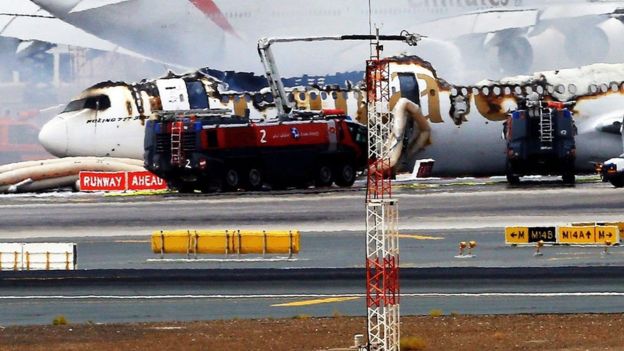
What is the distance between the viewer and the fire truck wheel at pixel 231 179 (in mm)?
78500

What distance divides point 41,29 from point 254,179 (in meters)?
27.6

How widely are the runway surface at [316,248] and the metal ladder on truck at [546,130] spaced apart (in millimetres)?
1908

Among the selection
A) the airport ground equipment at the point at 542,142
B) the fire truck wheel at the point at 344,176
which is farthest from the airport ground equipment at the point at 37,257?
the airport ground equipment at the point at 542,142

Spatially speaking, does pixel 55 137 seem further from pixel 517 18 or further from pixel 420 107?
pixel 517 18

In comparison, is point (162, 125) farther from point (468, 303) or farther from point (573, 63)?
point (468, 303)

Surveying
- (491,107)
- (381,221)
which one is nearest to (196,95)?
(491,107)

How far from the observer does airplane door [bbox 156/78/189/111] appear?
87750 mm

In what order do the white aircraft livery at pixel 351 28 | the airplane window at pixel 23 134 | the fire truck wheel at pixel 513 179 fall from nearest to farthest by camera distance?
the fire truck wheel at pixel 513 179 < the white aircraft livery at pixel 351 28 < the airplane window at pixel 23 134

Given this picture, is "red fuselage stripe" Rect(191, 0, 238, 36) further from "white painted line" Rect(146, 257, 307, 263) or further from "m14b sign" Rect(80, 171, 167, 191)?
"white painted line" Rect(146, 257, 307, 263)

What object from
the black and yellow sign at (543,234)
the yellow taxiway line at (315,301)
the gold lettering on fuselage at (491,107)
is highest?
the gold lettering on fuselage at (491,107)

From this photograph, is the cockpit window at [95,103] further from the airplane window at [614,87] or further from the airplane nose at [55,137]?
the airplane window at [614,87]

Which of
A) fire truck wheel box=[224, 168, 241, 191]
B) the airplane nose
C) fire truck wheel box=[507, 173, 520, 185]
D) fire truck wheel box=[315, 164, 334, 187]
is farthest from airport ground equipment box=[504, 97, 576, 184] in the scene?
the airplane nose

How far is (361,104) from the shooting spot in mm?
90562

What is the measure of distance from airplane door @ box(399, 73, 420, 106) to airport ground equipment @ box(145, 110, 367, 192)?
30.5ft
